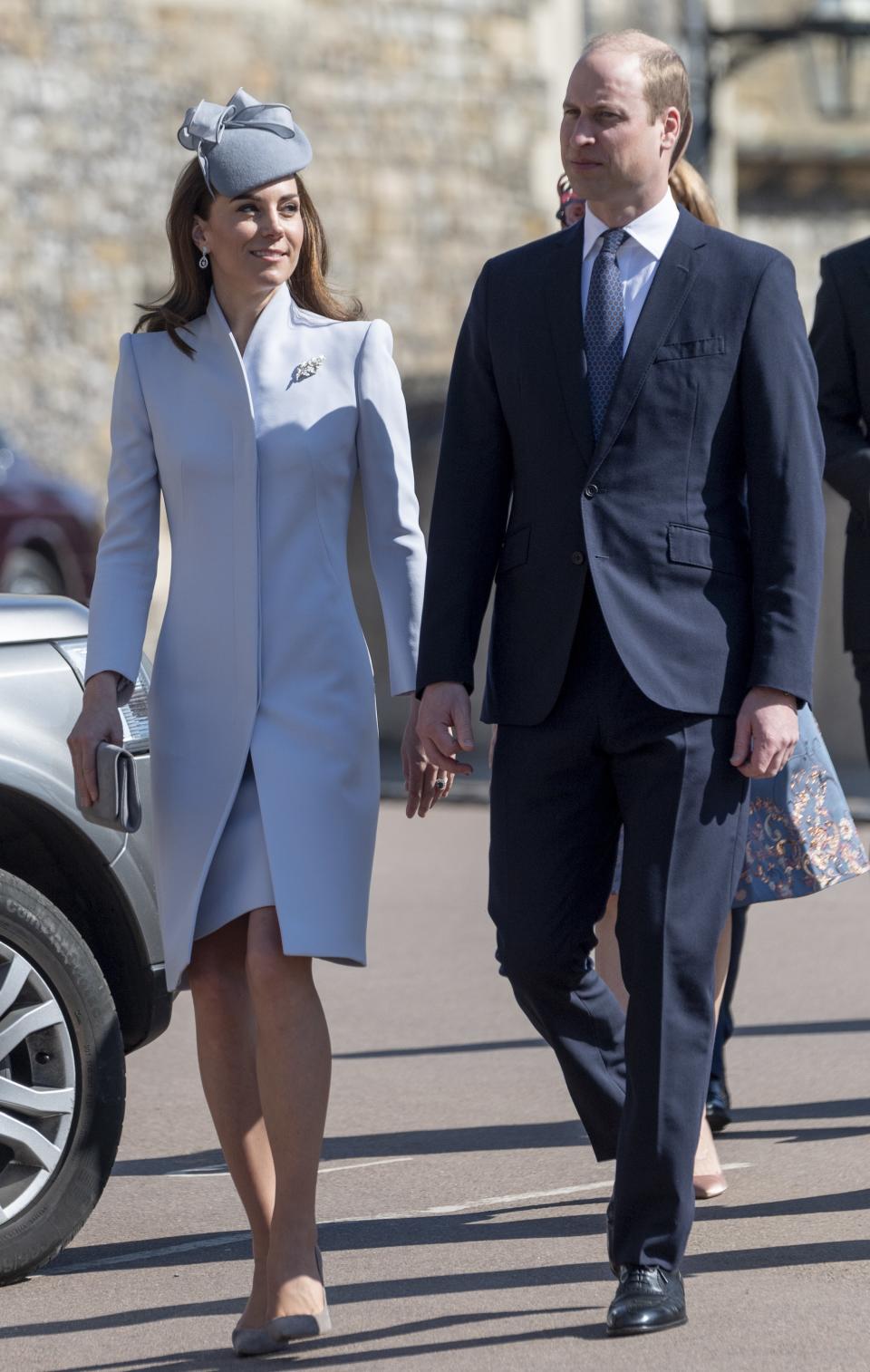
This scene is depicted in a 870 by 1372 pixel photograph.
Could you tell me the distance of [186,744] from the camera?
4.17 metres

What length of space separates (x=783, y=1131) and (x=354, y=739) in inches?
78.7

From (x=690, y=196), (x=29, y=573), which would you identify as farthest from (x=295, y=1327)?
(x=29, y=573)

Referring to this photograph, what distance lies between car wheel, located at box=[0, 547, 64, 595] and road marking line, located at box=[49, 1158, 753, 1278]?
1209 cm

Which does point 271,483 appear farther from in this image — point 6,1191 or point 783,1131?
point 783,1131

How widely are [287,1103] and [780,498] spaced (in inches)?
50.1

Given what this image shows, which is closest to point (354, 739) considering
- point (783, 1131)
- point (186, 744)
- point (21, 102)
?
point (186, 744)

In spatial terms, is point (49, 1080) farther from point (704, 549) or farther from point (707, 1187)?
point (704, 549)

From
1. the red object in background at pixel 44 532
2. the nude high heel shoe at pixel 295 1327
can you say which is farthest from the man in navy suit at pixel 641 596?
the red object in background at pixel 44 532

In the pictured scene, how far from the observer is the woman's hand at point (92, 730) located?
13.7ft

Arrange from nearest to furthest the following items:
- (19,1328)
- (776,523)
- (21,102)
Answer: (776,523) < (19,1328) < (21,102)

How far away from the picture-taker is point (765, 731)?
395cm

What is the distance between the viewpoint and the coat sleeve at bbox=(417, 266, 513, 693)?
4.16 metres

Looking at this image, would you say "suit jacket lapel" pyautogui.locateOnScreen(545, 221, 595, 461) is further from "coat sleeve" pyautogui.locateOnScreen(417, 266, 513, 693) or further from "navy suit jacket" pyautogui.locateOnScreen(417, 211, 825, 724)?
"coat sleeve" pyautogui.locateOnScreen(417, 266, 513, 693)

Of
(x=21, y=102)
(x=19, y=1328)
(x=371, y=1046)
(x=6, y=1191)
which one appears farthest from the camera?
→ (x=21, y=102)
